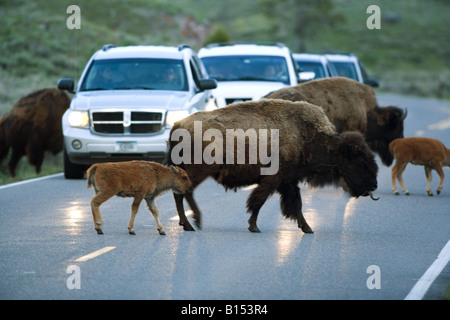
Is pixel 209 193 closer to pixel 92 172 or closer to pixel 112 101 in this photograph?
pixel 112 101

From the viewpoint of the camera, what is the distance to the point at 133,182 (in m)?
11.0

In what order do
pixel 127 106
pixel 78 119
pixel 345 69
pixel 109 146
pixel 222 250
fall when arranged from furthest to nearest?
pixel 345 69, pixel 78 119, pixel 127 106, pixel 109 146, pixel 222 250

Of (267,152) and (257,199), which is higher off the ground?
(267,152)

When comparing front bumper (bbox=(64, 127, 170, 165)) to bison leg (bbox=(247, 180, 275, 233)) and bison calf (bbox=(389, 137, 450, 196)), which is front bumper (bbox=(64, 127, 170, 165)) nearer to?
bison calf (bbox=(389, 137, 450, 196))

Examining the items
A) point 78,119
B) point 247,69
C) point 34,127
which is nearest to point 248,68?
point 247,69

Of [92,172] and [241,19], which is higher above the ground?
[92,172]

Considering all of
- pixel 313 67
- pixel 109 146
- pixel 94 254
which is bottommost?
pixel 313 67

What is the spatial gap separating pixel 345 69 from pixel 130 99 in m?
13.8

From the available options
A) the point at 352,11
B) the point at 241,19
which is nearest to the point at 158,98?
the point at 241,19

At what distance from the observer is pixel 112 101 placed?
56.4 feet

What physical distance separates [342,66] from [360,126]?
13.4 metres

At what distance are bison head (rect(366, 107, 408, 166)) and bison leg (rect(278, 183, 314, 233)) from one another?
594cm

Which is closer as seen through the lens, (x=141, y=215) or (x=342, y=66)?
(x=141, y=215)

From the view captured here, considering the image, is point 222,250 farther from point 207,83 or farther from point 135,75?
point 135,75
